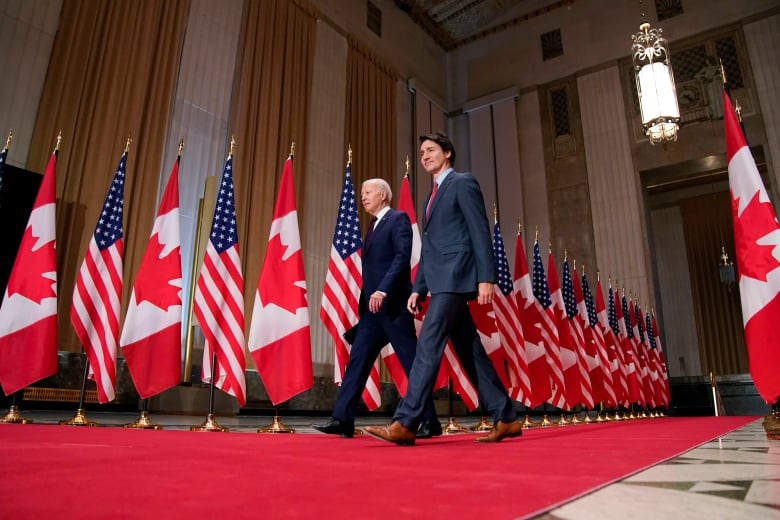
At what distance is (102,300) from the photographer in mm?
3262

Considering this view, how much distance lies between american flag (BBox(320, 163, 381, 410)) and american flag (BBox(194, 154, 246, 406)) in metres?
0.61

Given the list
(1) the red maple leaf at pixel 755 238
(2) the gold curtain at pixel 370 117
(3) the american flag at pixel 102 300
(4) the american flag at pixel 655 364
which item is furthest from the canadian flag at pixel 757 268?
(2) the gold curtain at pixel 370 117

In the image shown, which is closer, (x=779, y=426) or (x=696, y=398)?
(x=779, y=426)

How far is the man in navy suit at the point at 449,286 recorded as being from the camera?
7.00 feet

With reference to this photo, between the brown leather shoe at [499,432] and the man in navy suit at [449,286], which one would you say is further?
the brown leather shoe at [499,432]

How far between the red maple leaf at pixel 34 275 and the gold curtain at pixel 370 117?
6992mm

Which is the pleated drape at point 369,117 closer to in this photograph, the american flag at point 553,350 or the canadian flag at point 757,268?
the american flag at point 553,350

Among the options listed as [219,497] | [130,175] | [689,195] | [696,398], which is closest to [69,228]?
[130,175]

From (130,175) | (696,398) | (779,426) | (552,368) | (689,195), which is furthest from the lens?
(689,195)

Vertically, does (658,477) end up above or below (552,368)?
below

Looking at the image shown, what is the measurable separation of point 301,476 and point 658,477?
0.78m

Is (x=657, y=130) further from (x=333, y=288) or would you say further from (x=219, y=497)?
(x=219, y=497)

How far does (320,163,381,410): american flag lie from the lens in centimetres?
374

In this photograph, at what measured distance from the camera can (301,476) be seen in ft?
3.79
